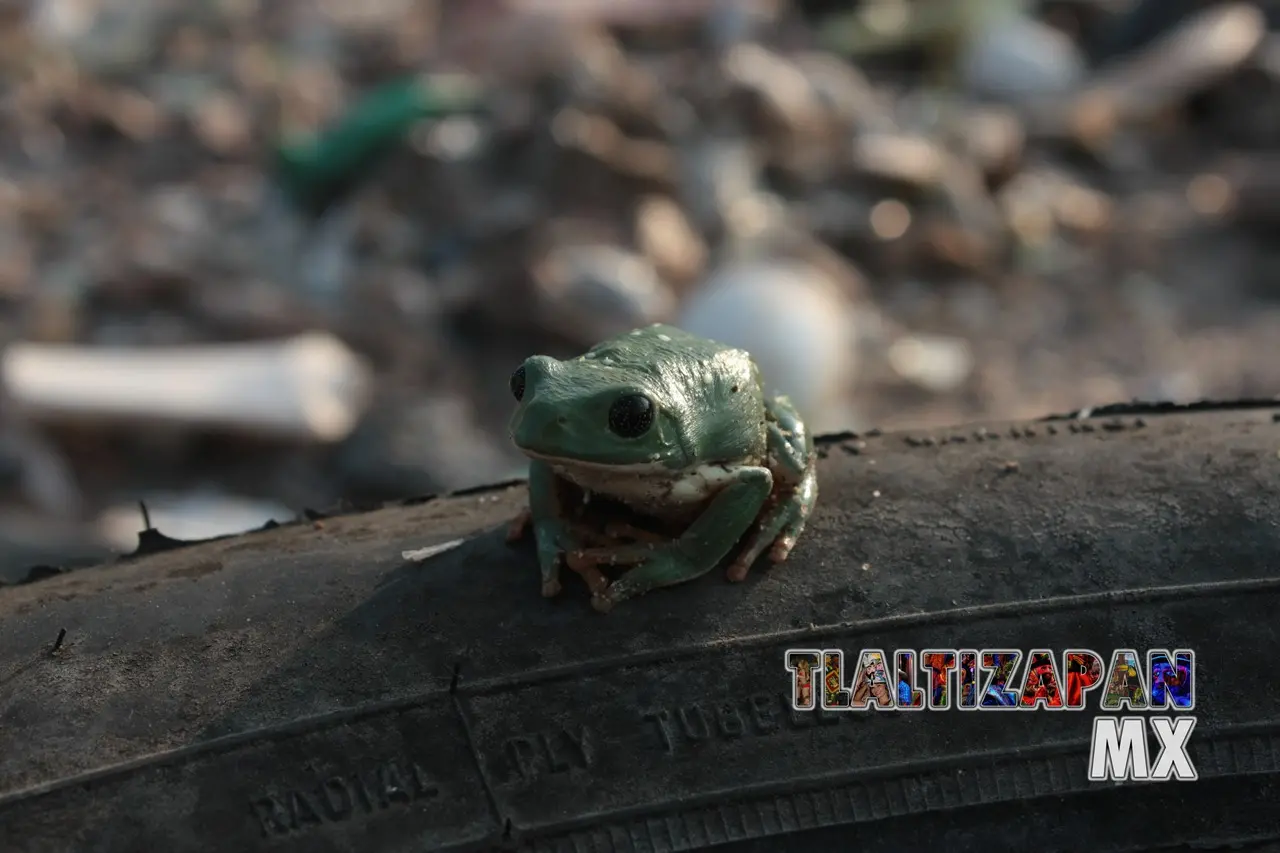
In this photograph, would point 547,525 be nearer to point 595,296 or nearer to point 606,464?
point 606,464

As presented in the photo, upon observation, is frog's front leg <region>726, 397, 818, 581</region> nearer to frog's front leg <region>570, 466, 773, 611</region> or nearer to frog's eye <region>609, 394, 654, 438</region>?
frog's front leg <region>570, 466, 773, 611</region>

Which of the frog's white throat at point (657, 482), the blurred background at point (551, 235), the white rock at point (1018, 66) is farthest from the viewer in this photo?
the white rock at point (1018, 66)

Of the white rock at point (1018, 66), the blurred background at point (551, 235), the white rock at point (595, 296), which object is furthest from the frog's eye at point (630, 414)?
the white rock at point (1018, 66)

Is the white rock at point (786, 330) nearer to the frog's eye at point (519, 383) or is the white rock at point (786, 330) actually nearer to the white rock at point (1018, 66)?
the frog's eye at point (519, 383)

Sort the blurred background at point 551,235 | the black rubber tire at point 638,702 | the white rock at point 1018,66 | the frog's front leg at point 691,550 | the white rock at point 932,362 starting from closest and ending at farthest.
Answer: the black rubber tire at point 638,702, the frog's front leg at point 691,550, the blurred background at point 551,235, the white rock at point 932,362, the white rock at point 1018,66

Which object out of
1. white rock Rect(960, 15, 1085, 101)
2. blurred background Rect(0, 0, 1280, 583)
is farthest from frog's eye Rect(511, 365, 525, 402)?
white rock Rect(960, 15, 1085, 101)

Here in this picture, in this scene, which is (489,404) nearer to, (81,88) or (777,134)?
(777,134)
